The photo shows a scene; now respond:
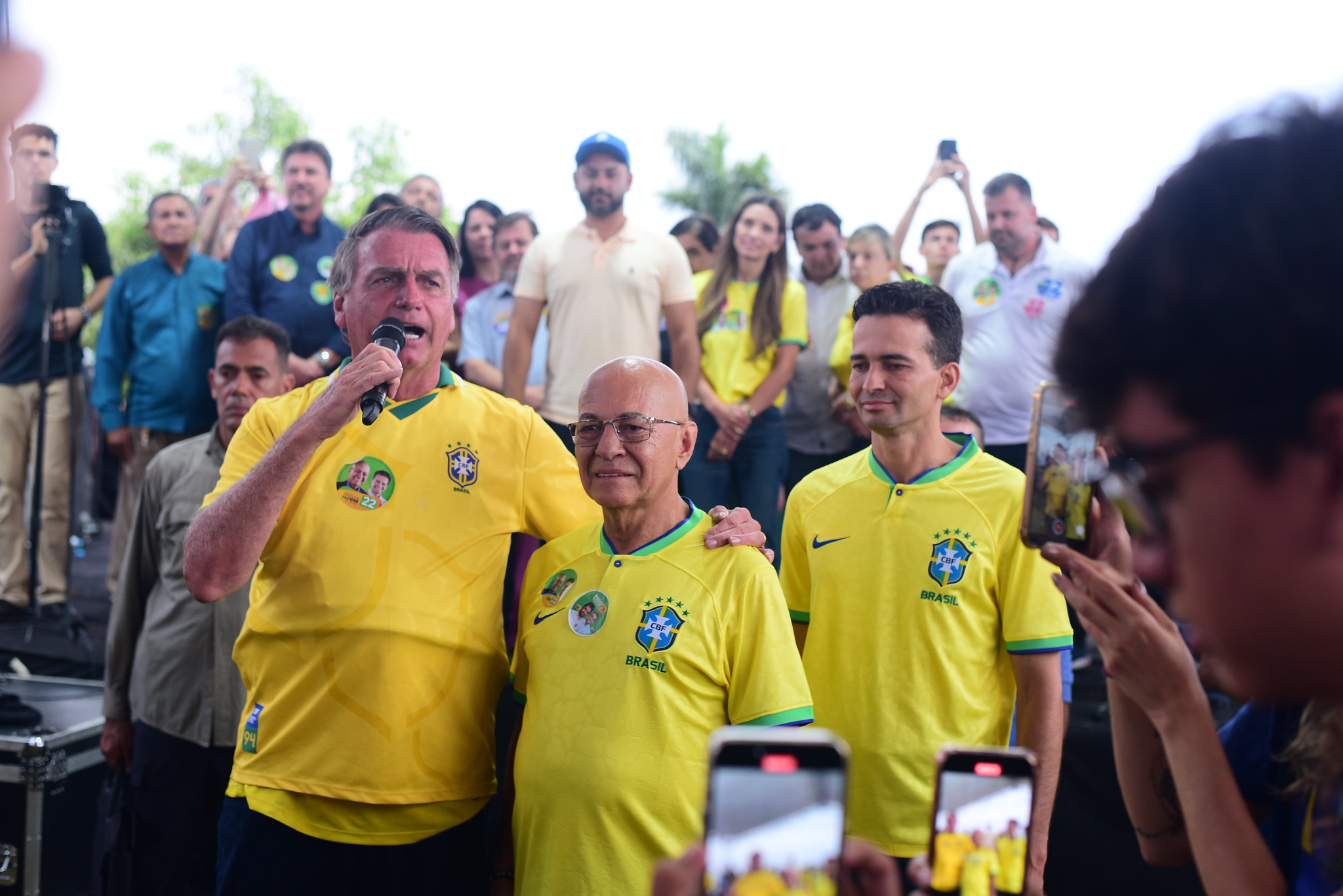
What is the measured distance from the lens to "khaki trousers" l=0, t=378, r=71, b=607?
597 cm

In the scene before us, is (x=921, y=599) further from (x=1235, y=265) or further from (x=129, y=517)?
(x=129, y=517)

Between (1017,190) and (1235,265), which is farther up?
(1017,190)

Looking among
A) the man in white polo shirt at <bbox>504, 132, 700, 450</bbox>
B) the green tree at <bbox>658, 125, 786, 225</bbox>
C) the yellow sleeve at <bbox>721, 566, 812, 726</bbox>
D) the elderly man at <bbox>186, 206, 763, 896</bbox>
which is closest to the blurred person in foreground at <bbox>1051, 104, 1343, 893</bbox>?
the yellow sleeve at <bbox>721, 566, 812, 726</bbox>

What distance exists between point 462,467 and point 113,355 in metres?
4.52

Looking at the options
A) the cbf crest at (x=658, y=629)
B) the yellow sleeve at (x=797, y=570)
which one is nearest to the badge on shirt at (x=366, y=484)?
the cbf crest at (x=658, y=629)

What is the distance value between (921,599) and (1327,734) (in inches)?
57.5

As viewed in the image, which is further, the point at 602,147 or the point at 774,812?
the point at 602,147

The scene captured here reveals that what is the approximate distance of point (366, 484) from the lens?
93.3 inches

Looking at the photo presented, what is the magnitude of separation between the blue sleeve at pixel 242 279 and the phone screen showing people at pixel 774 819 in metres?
5.29

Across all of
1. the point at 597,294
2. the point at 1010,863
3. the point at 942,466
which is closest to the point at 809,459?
the point at 597,294

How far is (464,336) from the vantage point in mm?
5855

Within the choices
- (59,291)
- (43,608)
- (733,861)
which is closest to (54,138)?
(59,291)

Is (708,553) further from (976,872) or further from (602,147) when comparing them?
(602,147)

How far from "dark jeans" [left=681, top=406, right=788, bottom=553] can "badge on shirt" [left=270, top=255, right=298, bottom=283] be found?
2.47 meters
